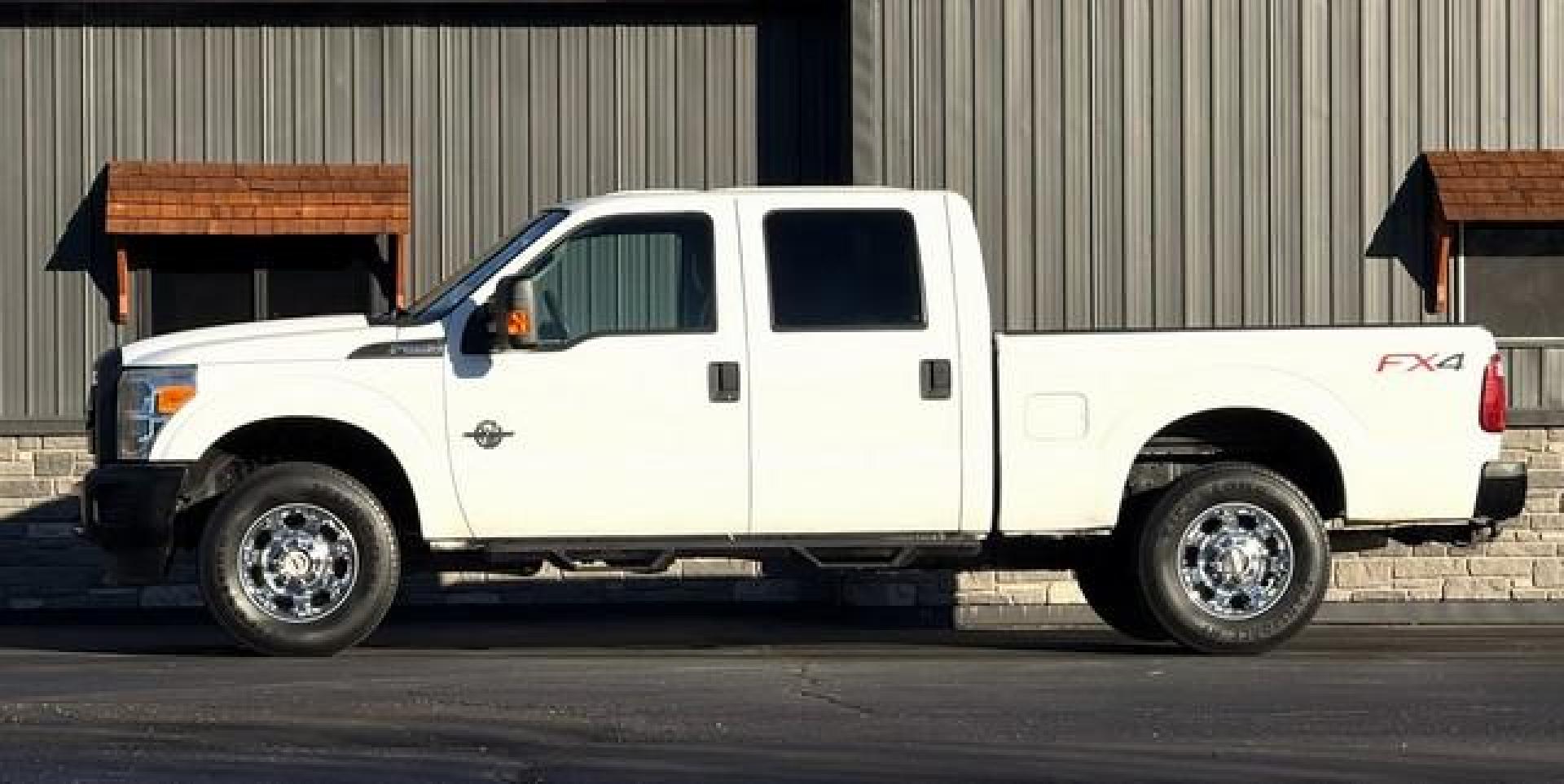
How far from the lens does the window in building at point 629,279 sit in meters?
13.3

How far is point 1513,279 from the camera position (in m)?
19.2

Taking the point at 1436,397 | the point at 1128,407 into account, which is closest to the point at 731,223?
the point at 1128,407

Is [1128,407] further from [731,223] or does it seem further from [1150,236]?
[1150,236]

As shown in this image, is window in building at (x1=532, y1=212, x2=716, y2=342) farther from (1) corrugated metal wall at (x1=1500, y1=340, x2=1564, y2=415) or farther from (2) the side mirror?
(1) corrugated metal wall at (x1=1500, y1=340, x2=1564, y2=415)

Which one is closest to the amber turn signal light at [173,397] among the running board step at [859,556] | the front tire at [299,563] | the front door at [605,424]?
the front tire at [299,563]

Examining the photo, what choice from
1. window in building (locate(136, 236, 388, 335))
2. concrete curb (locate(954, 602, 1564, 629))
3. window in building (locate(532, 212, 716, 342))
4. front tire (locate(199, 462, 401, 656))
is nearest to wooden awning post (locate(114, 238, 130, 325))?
window in building (locate(136, 236, 388, 335))

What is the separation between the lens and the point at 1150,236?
18.9 meters

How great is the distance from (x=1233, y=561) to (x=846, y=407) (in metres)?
1.83

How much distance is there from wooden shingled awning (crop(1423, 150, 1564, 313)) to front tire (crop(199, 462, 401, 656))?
8.12 metres

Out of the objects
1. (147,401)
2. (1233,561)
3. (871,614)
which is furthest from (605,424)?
(871,614)

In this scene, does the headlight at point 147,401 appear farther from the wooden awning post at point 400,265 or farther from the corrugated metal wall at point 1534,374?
the corrugated metal wall at point 1534,374

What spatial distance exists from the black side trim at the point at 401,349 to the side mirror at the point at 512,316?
257 mm

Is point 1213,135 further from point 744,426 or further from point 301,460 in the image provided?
point 301,460

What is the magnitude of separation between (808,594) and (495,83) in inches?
148
